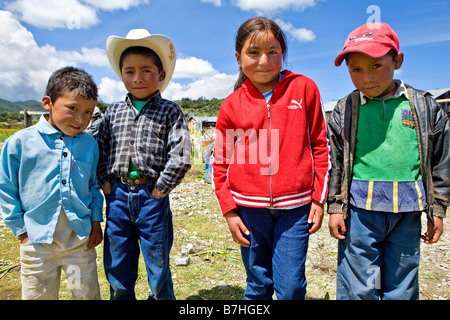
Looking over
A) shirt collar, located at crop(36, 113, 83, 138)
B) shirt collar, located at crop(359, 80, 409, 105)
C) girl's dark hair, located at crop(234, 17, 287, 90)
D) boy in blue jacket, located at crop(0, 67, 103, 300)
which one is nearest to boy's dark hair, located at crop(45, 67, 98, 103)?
boy in blue jacket, located at crop(0, 67, 103, 300)

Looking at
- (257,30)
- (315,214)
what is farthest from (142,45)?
(315,214)

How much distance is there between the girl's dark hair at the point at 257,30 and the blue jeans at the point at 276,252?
1.05 meters

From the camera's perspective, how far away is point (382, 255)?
6.20 feet

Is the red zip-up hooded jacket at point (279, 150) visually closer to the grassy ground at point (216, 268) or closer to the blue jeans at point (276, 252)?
the blue jeans at point (276, 252)

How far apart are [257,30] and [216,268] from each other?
102 inches

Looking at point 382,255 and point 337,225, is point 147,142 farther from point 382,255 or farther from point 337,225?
point 382,255

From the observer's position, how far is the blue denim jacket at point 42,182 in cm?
183

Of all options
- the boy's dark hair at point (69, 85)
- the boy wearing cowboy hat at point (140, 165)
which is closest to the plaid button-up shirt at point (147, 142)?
the boy wearing cowboy hat at point (140, 165)

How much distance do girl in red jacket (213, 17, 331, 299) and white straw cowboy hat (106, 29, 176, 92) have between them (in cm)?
58

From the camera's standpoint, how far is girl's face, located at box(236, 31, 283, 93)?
1771 millimetres

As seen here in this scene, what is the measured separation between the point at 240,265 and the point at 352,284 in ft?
5.68

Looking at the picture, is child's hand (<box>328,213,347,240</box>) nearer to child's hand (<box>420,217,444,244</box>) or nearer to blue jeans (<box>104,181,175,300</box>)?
child's hand (<box>420,217,444,244</box>)
